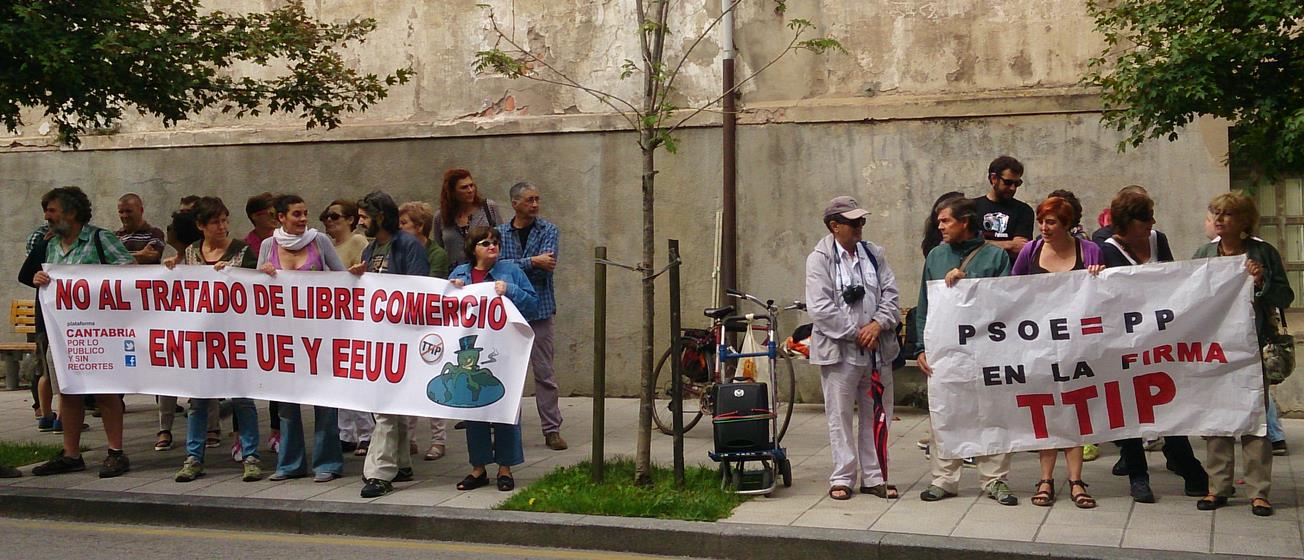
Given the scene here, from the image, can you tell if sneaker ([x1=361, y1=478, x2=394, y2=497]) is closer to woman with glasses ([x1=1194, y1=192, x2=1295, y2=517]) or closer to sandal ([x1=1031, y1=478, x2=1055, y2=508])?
sandal ([x1=1031, y1=478, x2=1055, y2=508])

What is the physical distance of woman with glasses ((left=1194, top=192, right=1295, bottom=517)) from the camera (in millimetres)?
6832

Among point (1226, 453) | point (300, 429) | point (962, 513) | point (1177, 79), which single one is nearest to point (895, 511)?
point (962, 513)

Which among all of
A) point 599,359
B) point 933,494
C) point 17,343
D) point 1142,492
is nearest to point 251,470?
point 599,359

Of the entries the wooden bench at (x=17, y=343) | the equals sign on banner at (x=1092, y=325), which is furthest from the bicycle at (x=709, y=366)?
the wooden bench at (x=17, y=343)

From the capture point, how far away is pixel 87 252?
884cm

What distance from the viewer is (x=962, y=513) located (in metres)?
6.97

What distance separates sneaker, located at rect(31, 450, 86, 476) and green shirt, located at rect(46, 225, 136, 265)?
1.37 metres

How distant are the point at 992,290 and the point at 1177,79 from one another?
1615mm

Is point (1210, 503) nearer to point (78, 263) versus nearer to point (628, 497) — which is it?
point (628, 497)

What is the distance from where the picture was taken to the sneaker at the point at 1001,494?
7.16m

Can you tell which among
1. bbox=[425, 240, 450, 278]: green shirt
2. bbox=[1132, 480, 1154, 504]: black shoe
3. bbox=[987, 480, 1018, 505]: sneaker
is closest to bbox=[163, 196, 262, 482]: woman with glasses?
bbox=[425, 240, 450, 278]: green shirt

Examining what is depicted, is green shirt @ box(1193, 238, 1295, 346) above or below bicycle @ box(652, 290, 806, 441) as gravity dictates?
above

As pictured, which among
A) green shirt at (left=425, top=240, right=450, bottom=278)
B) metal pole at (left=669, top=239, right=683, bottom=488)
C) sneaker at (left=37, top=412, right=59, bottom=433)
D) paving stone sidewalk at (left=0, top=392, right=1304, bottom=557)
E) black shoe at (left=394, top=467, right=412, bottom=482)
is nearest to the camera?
paving stone sidewalk at (left=0, top=392, right=1304, bottom=557)

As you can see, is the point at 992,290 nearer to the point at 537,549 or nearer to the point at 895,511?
the point at 895,511
